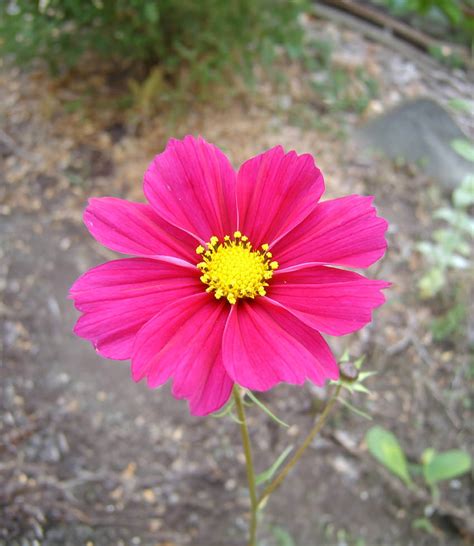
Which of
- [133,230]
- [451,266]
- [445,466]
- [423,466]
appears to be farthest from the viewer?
[451,266]

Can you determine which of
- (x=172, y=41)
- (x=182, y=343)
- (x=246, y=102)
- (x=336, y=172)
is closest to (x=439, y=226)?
(x=336, y=172)

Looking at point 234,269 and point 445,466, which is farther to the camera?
point 445,466

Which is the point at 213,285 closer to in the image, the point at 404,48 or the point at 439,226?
the point at 439,226

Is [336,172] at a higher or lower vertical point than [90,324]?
lower

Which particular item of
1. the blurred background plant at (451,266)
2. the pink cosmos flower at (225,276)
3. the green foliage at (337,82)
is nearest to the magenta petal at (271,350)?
the pink cosmos flower at (225,276)

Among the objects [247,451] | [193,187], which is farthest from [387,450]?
[193,187]

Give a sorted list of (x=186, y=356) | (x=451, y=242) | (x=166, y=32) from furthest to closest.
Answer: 1. (x=166, y=32)
2. (x=451, y=242)
3. (x=186, y=356)

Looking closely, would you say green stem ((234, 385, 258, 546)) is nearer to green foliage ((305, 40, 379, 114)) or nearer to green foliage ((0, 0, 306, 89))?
green foliage ((0, 0, 306, 89))

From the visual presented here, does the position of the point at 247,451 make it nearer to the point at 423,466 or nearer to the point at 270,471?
the point at 270,471

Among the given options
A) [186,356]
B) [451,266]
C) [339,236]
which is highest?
[339,236]
